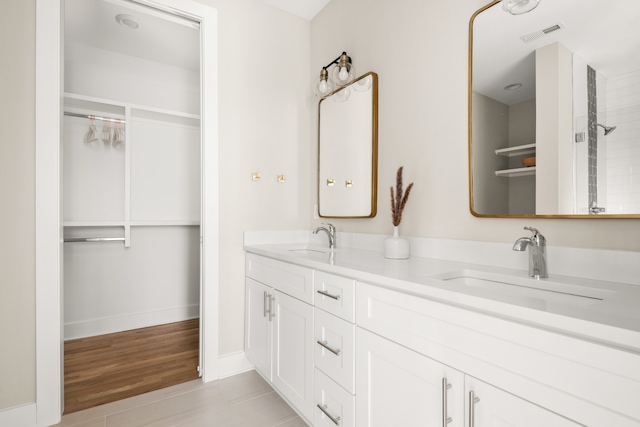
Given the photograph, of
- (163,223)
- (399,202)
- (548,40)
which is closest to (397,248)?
(399,202)

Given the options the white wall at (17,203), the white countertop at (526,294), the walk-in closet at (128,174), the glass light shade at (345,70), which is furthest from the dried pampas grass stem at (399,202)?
the walk-in closet at (128,174)

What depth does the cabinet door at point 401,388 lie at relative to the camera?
0.91m

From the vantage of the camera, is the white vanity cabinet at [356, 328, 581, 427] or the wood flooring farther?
the wood flooring

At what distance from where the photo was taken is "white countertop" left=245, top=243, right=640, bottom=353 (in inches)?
25.4

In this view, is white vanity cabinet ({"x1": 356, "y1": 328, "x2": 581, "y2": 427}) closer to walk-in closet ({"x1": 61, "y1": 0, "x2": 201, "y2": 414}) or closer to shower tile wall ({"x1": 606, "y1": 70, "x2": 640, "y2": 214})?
shower tile wall ({"x1": 606, "y1": 70, "x2": 640, "y2": 214})

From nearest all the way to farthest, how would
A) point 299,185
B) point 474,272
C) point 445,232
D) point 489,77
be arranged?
1. point 474,272
2. point 489,77
3. point 445,232
4. point 299,185

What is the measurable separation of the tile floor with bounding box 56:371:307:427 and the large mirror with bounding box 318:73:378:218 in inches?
48.9

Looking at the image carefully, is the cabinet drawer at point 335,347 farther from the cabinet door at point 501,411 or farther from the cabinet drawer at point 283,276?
the cabinet door at point 501,411

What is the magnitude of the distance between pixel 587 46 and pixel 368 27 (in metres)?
1.29

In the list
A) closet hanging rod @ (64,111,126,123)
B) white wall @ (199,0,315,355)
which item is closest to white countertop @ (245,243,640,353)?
white wall @ (199,0,315,355)

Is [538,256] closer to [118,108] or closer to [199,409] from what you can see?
[199,409]

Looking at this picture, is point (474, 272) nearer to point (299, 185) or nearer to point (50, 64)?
point (299, 185)

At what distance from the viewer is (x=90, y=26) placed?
8.79ft

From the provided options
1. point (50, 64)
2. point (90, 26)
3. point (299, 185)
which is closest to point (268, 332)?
point (299, 185)
